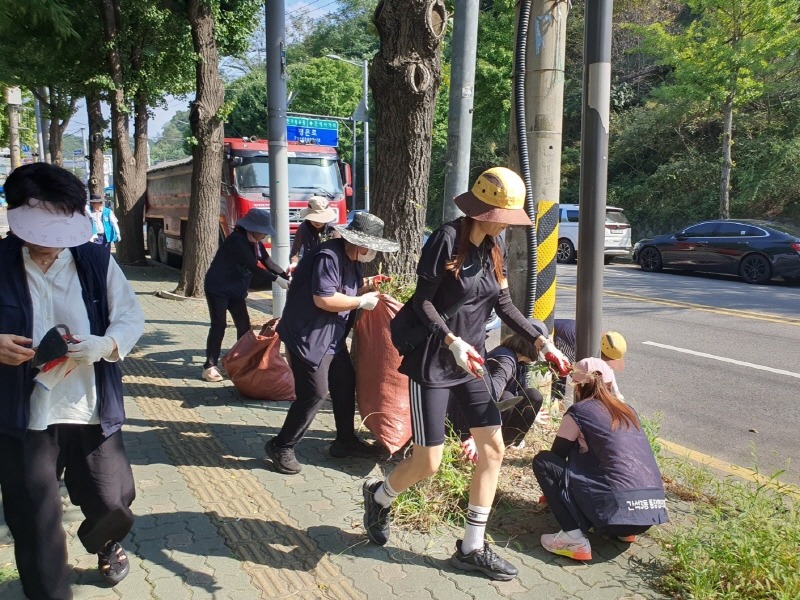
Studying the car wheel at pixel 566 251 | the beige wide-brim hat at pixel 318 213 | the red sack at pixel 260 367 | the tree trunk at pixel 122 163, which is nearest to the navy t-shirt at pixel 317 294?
the red sack at pixel 260 367

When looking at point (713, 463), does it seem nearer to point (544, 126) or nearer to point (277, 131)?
point (544, 126)

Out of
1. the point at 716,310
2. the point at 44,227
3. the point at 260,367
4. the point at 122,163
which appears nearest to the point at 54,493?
the point at 44,227

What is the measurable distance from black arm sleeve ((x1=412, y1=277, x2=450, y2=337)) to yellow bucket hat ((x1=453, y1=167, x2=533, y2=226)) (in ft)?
1.17

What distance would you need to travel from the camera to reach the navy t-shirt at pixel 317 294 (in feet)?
13.6

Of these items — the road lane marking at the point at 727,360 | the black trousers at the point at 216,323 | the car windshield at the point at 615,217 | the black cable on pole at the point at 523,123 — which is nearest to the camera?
the black cable on pole at the point at 523,123

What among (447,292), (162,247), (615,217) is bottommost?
(162,247)

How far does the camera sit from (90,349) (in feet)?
8.63

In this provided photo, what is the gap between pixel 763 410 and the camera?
6234mm

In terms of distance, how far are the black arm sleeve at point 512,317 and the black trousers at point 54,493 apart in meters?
1.81

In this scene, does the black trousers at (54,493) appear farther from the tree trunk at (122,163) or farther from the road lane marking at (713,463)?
the tree trunk at (122,163)

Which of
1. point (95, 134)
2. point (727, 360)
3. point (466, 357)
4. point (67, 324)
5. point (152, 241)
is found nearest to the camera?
point (67, 324)

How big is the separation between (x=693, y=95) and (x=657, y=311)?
1053 cm

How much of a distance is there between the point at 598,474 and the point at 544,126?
240cm

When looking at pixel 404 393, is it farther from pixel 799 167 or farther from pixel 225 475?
pixel 799 167
